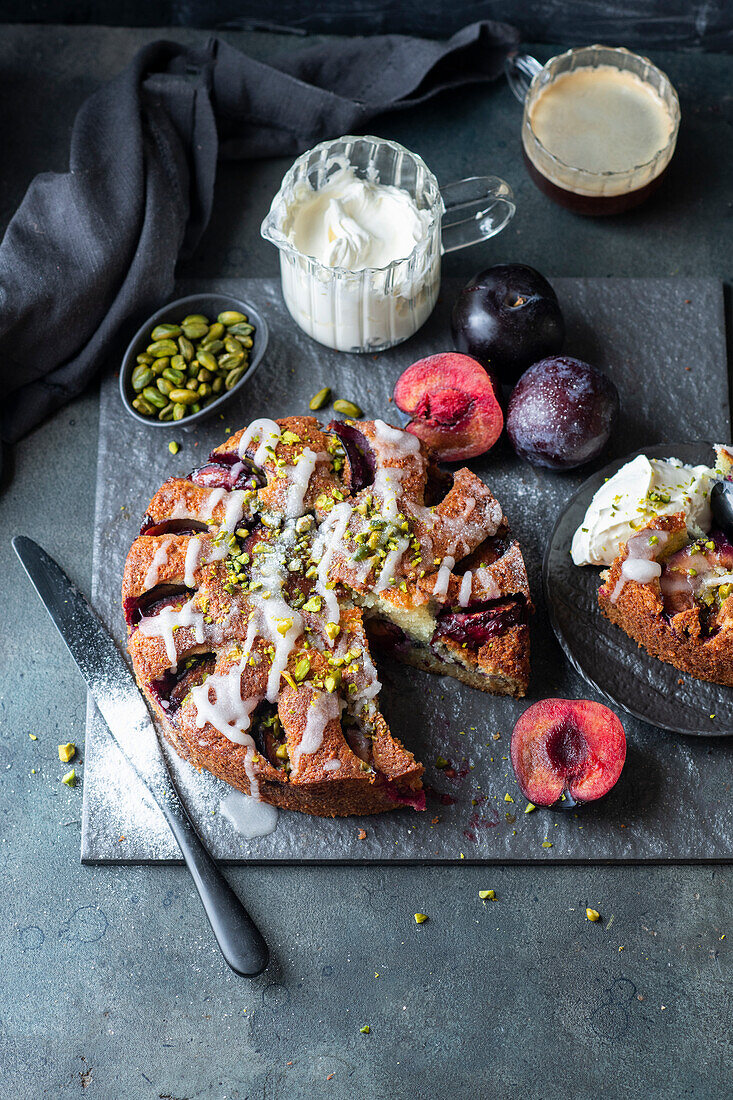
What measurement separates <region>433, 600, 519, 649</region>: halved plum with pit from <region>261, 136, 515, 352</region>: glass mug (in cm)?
112

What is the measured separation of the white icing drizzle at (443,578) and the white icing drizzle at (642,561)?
54 centimetres

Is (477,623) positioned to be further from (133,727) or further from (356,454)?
(133,727)

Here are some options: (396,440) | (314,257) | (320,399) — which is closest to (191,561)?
(396,440)

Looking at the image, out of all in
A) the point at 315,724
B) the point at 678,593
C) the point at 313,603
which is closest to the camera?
the point at 315,724

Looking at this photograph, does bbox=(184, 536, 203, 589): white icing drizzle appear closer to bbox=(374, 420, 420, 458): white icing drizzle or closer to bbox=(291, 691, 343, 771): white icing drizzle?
bbox=(291, 691, 343, 771): white icing drizzle

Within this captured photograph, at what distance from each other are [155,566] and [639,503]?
5.02 ft

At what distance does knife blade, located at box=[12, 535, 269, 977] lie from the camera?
3209 millimetres

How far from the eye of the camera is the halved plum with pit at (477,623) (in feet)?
10.7

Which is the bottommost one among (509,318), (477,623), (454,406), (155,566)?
(477,623)

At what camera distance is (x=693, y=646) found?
10.7ft

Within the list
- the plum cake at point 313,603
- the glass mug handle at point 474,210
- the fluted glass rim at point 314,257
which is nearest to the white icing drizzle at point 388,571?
the plum cake at point 313,603

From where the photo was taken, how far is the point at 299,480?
3.35m

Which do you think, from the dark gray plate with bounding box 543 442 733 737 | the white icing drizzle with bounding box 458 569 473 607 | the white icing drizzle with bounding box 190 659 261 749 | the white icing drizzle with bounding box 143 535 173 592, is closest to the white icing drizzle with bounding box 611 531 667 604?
the dark gray plate with bounding box 543 442 733 737

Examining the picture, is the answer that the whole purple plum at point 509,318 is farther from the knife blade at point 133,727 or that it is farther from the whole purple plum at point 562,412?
the knife blade at point 133,727
